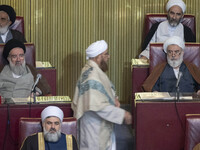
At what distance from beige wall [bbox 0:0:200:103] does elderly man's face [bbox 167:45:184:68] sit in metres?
1.80

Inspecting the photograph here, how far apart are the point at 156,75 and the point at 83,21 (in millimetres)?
2135

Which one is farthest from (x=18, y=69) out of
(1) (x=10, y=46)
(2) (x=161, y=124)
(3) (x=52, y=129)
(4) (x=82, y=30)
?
(4) (x=82, y=30)

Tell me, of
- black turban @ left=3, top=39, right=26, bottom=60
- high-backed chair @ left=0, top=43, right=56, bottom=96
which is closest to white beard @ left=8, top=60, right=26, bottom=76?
black turban @ left=3, top=39, right=26, bottom=60

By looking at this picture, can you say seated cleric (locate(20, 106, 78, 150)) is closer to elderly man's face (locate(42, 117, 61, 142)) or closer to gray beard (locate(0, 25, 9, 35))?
elderly man's face (locate(42, 117, 61, 142))

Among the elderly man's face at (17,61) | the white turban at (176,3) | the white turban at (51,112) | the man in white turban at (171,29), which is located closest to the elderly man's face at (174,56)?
the man in white turban at (171,29)

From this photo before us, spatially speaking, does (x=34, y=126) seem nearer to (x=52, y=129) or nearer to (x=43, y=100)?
(x=52, y=129)

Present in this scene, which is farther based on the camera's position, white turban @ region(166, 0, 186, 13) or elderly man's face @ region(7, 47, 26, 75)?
white turban @ region(166, 0, 186, 13)

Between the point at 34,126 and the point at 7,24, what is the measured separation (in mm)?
2746

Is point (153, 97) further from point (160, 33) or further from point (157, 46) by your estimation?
point (160, 33)

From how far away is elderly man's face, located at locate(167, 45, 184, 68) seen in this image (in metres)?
7.31

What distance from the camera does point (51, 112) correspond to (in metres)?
5.66

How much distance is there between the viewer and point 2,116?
610 centimetres

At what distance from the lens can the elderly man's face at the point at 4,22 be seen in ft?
26.8

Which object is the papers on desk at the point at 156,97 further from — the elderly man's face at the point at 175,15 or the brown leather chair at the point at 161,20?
the brown leather chair at the point at 161,20
